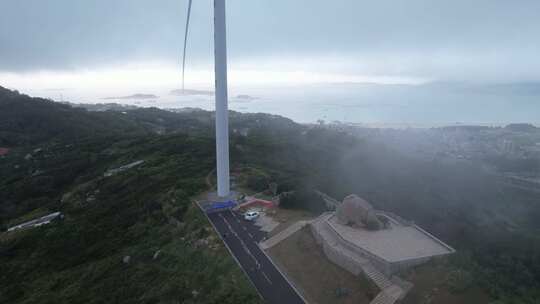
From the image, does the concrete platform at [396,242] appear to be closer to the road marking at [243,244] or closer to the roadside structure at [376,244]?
the roadside structure at [376,244]

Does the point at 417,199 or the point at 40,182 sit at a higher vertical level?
the point at 417,199

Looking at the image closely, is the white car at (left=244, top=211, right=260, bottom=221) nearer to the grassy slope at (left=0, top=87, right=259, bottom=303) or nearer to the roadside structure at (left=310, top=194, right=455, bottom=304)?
the grassy slope at (left=0, top=87, right=259, bottom=303)

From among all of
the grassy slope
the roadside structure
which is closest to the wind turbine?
the grassy slope

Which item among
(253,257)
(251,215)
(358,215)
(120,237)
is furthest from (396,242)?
(120,237)

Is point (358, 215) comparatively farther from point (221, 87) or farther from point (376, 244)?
point (221, 87)

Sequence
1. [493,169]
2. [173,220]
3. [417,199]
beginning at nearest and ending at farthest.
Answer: [173,220], [417,199], [493,169]

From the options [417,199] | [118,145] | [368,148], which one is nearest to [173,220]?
[417,199]

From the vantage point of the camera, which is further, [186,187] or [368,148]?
[368,148]

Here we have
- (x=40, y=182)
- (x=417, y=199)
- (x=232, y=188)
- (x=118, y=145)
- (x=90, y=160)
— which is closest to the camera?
(x=417, y=199)

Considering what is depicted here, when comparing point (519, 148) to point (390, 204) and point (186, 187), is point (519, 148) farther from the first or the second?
point (186, 187)
